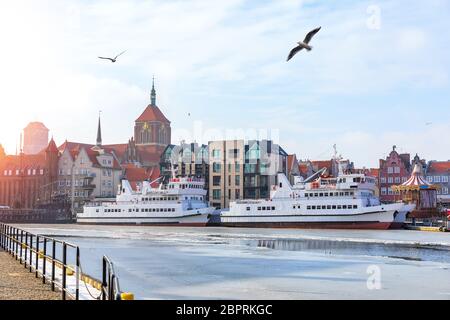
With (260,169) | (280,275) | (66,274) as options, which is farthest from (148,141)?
(66,274)

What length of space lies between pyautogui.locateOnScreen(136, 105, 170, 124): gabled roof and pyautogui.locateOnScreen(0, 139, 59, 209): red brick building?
136 feet

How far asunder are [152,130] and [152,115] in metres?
6.54

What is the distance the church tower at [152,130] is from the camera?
16112 cm

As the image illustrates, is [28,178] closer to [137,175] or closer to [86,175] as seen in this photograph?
[86,175]

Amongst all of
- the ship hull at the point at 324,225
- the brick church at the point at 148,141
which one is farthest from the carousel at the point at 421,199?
the brick church at the point at 148,141

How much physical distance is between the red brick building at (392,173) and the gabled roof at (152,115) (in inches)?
3103

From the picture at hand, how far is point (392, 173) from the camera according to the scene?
104m

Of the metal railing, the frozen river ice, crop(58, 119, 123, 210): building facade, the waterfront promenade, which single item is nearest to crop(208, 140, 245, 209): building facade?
crop(58, 119, 123, 210): building facade

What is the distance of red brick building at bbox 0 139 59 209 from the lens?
120 metres

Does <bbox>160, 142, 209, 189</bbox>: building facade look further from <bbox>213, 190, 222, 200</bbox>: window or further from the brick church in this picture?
the brick church

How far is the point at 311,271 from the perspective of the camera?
20906 millimetres
